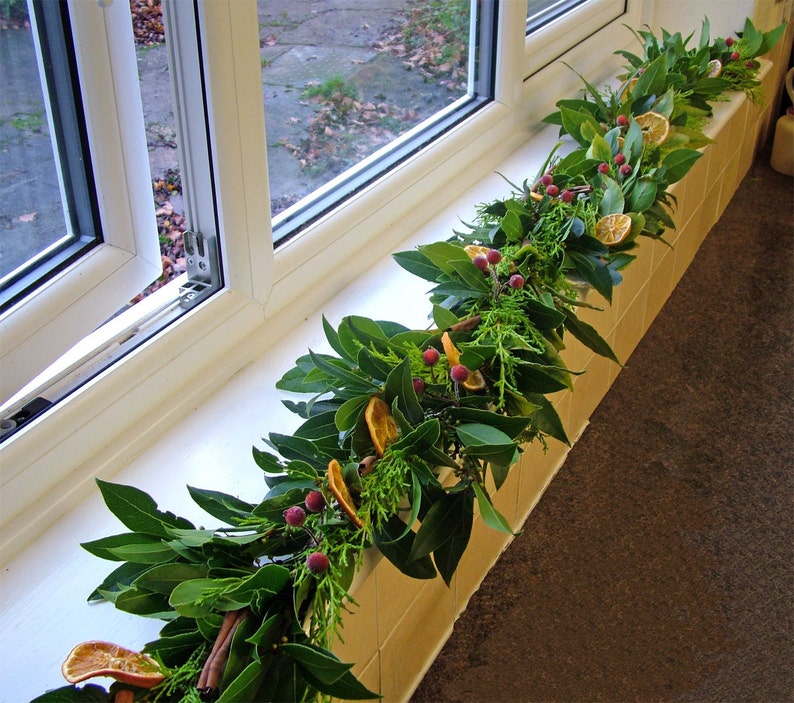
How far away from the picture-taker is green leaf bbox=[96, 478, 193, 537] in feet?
2.52

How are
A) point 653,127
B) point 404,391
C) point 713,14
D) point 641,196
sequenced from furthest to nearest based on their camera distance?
point 713,14 → point 653,127 → point 641,196 → point 404,391

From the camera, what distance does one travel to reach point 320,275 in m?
1.20

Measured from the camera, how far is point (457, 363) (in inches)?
36.6

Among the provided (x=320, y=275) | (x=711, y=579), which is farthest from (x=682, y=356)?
(x=320, y=275)

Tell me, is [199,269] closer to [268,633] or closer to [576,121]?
[268,633]

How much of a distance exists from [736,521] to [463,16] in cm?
95

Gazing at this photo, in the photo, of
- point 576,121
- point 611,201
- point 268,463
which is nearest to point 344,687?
point 268,463

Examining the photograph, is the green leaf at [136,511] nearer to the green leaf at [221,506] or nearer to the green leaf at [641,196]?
the green leaf at [221,506]

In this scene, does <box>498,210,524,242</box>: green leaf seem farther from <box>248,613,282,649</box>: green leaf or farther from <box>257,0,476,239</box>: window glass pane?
<box>248,613,282,649</box>: green leaf

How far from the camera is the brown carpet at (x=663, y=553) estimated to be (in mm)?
1179

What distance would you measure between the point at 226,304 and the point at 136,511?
329 millimetres

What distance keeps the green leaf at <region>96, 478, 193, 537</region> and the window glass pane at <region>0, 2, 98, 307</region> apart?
0.68ft

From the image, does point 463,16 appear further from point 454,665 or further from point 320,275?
point 454,665

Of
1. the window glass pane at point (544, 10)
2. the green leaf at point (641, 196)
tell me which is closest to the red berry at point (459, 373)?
the green leaf at point (641, 196)
